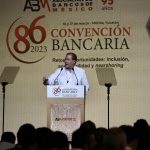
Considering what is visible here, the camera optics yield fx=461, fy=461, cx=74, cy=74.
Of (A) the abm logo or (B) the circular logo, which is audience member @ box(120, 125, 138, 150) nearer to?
(B) the circular logo

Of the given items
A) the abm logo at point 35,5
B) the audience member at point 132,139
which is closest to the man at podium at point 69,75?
the abm logo at point 35,5

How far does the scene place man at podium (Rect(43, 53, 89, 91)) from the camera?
8.27 m

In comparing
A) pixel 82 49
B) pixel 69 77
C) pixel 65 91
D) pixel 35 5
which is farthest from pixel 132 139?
pixel 35 5

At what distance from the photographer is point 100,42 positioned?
8930mm

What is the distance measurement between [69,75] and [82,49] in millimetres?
858

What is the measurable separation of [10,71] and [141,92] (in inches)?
98.7

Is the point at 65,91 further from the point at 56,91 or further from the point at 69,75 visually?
the point at 69,75

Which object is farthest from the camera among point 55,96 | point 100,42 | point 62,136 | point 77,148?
point 100,42

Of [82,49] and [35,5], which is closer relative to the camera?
[82,49]

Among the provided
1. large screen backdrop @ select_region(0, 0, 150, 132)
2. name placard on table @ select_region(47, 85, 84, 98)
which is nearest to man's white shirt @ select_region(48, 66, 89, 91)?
large screen backdrop @ select_region(0, 0, 150, 132)

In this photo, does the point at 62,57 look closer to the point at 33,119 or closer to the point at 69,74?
the point at 69,74

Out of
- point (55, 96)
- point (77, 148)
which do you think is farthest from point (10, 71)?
point (77, 148)

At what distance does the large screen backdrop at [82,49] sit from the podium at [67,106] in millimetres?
1419

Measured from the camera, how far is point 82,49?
8.96 meters
